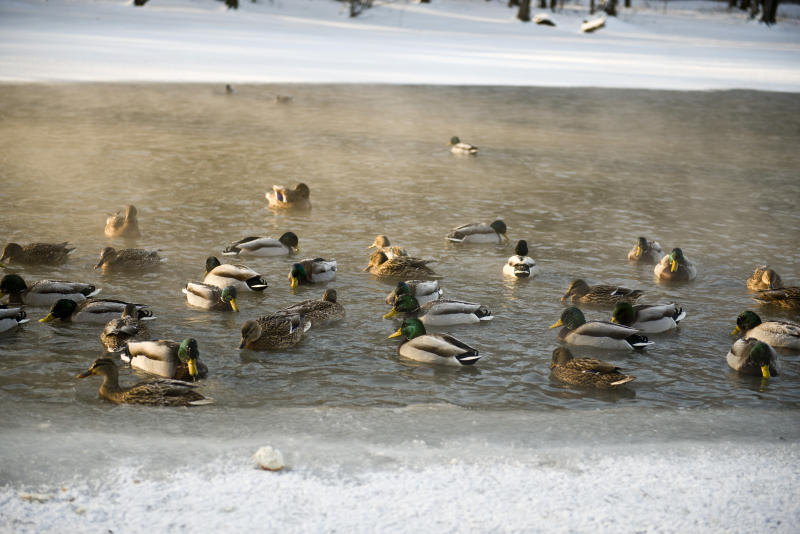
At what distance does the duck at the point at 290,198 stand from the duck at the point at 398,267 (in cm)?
265

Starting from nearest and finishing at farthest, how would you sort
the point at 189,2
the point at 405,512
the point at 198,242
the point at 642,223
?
the point at 405,512
the point at 198,242
the point at 642,223
the point at 189,2

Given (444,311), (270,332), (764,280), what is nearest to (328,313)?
(270,332)

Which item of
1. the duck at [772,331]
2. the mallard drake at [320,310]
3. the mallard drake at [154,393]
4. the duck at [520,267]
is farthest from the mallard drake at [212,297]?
the duck at [772,331]

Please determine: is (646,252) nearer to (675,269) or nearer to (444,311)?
(675,269)

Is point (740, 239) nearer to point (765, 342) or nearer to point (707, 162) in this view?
point (765, 342)

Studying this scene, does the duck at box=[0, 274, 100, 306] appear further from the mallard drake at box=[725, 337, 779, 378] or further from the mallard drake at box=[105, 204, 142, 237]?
the mallard drake at box=[725, 337, 779, 378]

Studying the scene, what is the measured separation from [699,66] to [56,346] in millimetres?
28788

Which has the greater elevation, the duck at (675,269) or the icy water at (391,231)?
the duck at (675,269)

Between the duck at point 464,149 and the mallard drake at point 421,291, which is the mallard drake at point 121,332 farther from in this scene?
the duck at point 464,149

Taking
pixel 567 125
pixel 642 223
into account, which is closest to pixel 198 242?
pixel 642 223

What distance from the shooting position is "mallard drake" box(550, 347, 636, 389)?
6336 mm

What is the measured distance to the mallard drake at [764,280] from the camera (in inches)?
333

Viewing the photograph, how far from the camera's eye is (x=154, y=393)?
19.2 ft

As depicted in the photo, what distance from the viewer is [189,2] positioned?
151 ft
